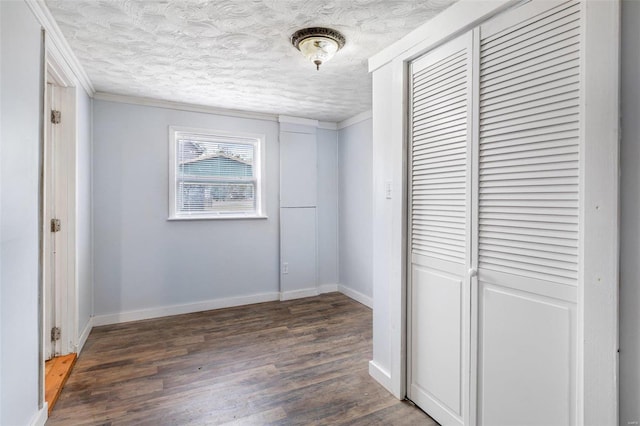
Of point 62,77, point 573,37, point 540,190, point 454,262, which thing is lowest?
point 454,262

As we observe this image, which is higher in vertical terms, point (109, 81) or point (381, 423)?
point (109, 81)

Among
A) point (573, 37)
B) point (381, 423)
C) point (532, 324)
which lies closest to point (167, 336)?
point (381, 423)

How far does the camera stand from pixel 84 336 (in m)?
2.93

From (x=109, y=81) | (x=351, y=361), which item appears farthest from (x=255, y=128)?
(x=351, y=361)

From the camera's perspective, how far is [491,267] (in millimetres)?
1596

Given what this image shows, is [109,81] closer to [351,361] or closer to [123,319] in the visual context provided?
[123,319]

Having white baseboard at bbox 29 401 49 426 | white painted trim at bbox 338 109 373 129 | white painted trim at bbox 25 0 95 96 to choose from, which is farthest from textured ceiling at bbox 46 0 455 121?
white baseboard at bbox 29 401 49 426

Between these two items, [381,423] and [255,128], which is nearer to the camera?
[381,423]

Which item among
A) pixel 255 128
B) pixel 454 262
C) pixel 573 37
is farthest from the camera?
pixel 255 128

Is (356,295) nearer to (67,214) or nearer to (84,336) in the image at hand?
(84,336)

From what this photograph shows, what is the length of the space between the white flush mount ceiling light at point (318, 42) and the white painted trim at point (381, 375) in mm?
2213

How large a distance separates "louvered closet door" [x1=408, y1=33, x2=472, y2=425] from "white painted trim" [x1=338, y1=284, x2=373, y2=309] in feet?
6.14

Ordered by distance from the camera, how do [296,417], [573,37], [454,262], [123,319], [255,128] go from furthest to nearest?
[255,128]
[123,319]
[296,417]
[454,262]
[573,37]

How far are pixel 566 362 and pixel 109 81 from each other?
3.80 metres
